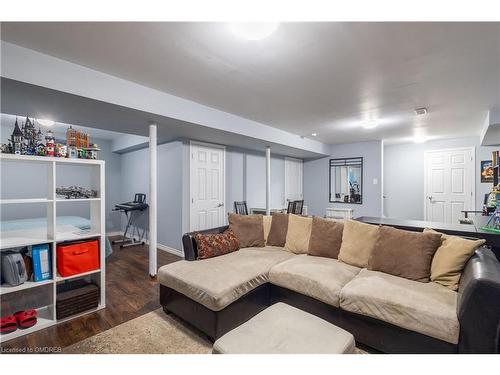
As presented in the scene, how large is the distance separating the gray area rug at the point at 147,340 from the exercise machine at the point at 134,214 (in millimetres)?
Answer: 3088

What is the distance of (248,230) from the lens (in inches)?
121

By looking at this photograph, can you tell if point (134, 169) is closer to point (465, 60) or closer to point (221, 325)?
point (221, 325)

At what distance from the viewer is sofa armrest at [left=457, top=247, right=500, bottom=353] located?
135cm

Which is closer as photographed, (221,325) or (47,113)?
(221,325)

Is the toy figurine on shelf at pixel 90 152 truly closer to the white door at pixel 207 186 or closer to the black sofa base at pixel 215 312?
the black sofa base at pixel 215 312

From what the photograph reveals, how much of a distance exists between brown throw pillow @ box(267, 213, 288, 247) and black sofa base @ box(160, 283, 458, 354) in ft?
2.54

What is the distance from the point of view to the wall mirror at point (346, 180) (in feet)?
20.6

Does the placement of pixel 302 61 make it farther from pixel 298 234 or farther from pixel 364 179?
pixel 364 179

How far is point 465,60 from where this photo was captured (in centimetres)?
215

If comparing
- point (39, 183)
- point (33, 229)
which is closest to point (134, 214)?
point (39, 183)

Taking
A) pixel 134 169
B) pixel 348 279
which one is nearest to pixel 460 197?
pixel 348 279

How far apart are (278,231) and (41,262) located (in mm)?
2442

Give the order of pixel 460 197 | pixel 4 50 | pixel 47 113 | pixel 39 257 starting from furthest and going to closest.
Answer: pixel 460 197 < pixel 47 113 < pixel 39 257 < pixel 4 50

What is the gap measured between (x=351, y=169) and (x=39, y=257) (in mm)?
6433
